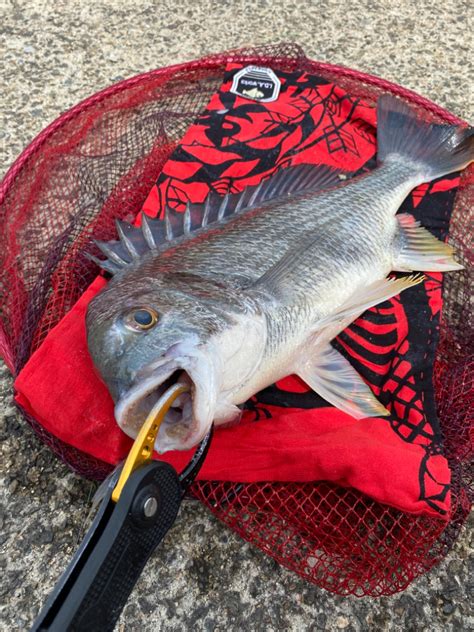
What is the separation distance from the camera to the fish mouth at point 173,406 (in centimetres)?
132

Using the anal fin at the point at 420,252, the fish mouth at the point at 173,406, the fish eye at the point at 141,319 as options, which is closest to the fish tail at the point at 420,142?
the anal fin at the point at 420,252

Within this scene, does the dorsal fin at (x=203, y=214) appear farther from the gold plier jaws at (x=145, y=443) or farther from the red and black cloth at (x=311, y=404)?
the gold plier jaws at (x=145, y=443)

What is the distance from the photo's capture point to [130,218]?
2.41 metres

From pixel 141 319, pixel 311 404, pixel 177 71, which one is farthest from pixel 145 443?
pixel 177 71

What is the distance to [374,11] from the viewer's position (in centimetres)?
391

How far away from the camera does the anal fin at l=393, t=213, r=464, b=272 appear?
2291mm

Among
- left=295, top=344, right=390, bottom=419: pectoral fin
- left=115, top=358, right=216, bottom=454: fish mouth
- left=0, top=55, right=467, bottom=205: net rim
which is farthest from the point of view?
left=0, top=55, right=467, bottom=205: net rim

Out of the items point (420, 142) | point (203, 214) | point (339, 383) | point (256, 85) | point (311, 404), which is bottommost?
point (311, 404)

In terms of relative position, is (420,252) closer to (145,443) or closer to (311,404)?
(311,404)

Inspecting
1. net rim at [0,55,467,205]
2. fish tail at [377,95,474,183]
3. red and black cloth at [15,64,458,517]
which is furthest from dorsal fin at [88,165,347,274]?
net rim at [0,55,467,205]

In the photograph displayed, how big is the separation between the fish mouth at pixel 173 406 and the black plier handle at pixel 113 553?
0.18 meters

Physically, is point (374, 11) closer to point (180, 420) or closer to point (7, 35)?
point (7, 35)

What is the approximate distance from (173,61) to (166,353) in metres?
2.89

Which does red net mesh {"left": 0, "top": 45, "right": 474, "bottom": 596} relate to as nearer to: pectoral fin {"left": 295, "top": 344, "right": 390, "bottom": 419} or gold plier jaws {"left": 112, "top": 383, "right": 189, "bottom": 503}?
pectoral fin {"left": 295, "top": 344, "right": 390, "bottom": 419}
